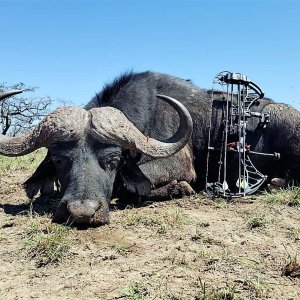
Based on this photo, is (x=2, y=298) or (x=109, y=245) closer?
(x=2, y=298)

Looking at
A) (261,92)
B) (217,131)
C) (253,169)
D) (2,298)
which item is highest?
(261,92)

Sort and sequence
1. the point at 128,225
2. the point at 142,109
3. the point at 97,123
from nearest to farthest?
1. the point at 128,225
2. the point at 97,123
3. the point at 142,109

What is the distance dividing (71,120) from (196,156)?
89.4 inches

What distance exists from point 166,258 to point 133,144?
6.48 feet

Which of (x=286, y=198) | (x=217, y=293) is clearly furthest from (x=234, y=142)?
(x=217, y=293)

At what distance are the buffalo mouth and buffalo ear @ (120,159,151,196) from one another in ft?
3.63

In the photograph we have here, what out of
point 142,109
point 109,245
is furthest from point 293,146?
point 109,245

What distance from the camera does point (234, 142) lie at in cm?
655

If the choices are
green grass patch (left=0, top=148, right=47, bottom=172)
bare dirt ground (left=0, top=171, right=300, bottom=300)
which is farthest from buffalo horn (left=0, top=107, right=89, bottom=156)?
green grass patch (left=0, top=148, right=47, bottom=172)

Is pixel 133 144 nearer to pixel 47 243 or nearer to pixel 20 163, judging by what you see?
pixel 47 243

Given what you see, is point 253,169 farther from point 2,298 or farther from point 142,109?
point 2,298

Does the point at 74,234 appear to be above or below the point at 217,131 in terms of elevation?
below

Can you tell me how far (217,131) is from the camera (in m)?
6.84

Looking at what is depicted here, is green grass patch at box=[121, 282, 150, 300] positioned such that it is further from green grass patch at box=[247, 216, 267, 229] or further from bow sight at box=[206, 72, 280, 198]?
bow sight at box=[206, 72, 280, 198]
